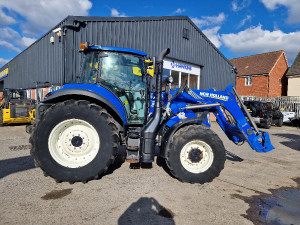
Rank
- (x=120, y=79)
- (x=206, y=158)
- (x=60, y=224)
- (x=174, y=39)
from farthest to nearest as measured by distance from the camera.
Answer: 1. (x=174, y=39)
2. (x=120, y=79)
3. (x=206, y=158)
4. (x=60, y=224)

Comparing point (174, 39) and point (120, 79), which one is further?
point (174, 39)

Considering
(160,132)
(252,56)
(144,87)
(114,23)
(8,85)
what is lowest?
(160,132)

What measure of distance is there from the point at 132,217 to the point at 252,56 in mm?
32812

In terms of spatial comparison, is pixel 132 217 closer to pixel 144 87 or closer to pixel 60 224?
pixel 60 224

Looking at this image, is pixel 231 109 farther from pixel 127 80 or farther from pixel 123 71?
pixel 123 71

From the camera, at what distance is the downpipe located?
3.50m

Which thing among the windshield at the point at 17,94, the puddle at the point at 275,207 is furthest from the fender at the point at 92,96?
the windshield at the point at 17,94

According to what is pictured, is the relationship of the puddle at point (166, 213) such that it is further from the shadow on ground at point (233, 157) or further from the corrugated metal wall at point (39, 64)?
the corrugated metal wall at point (39, 64)

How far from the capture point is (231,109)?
4.23 m

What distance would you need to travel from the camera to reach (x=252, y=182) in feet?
12.7

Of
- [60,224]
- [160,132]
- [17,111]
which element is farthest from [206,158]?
[17,111]

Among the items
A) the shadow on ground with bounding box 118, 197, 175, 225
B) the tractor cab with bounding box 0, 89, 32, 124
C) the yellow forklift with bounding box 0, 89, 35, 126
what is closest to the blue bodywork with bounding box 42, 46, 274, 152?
the shadow on ground with bounding box 118, 197, 175, 225

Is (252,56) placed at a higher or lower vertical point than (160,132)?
higher

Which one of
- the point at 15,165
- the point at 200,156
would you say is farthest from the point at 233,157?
the point at 15,165
